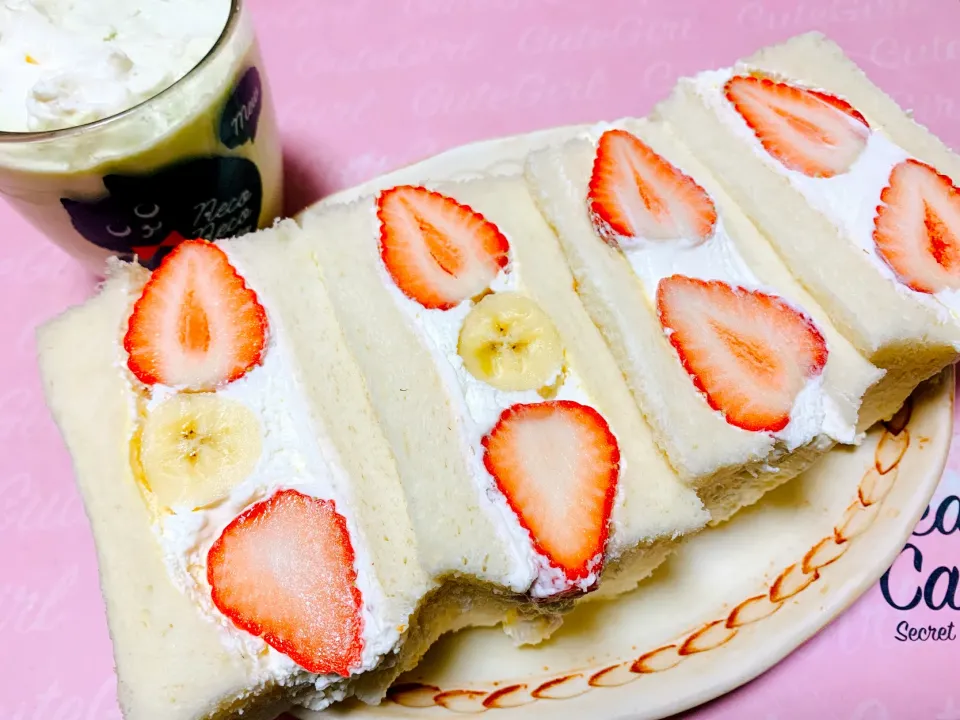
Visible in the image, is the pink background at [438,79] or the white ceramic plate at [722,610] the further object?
the pink background at [438,79]

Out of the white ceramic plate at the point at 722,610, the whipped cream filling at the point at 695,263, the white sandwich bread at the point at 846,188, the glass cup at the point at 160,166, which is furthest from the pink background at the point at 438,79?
the whipped cream filling at the point at 695,263

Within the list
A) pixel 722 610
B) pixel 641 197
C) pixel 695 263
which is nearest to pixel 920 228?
pixel 695 263

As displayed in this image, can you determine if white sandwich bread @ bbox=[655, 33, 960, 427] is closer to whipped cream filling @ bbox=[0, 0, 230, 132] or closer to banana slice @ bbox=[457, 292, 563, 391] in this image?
banana slice @ bbox=[457, 292, 563, 391]

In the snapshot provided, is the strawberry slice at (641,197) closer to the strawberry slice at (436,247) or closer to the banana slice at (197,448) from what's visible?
the strawberry slice at (436,247)

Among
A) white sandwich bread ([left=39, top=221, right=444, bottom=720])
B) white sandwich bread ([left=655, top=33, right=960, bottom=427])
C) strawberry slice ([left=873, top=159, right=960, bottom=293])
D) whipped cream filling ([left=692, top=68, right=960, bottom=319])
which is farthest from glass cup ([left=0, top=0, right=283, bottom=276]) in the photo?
strawberry slice ([left=873, top=159, right=960, bottom=293])

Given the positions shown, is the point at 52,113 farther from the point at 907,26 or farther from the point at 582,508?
the point at 907,26

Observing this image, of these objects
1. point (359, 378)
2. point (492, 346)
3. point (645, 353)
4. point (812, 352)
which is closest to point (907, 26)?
point (812, 352)

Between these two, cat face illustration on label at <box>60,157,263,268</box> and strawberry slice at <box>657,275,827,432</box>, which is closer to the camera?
strawberry slice at <box>657,275,827,432</box>
